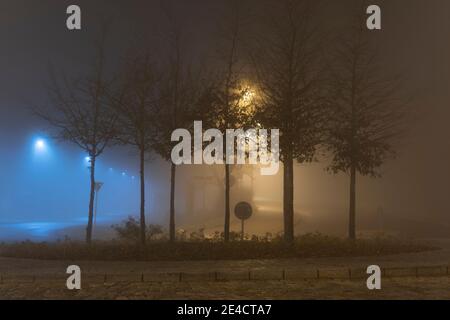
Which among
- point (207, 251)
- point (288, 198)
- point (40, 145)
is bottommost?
point (207, 251)

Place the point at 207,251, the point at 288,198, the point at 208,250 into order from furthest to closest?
the point at 288,198, the point at 208,250, the point at 207,251

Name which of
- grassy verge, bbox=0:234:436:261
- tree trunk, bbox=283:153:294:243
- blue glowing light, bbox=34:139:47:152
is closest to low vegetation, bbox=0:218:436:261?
grassy verge, bbox=0:234:436:261

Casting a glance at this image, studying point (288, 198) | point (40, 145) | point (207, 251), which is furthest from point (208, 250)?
point (40, 145)

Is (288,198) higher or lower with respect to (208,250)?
higher

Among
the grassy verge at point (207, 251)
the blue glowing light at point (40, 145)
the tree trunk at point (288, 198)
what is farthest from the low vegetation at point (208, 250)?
the blue glowing light at point (40, 145)

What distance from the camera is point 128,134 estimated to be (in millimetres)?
14773

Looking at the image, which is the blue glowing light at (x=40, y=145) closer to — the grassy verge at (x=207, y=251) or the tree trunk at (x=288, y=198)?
the grassy verge at (x=207, y=251)

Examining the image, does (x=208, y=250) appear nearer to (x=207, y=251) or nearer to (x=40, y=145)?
(x=207, y=251)

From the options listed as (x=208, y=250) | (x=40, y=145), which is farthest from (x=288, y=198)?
(x=40, y=145)

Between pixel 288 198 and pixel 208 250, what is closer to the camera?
pixel 208 250

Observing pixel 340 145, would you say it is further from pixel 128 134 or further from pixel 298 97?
pixel 128 134

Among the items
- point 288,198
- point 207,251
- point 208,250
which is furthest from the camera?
point 288,198
